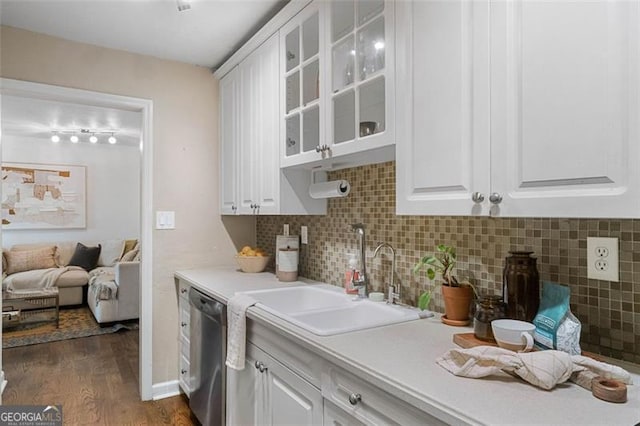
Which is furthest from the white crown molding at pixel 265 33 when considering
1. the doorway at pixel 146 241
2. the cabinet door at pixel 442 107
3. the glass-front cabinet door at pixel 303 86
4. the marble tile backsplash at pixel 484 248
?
the marble tile backsplash at pixel 484 248

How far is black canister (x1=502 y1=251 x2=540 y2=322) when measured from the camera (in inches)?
45.5

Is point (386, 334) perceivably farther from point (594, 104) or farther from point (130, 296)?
point (130, 296)

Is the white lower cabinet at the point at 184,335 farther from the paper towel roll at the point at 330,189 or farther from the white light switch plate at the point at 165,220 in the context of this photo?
the paper towel roll at the point at 330,189

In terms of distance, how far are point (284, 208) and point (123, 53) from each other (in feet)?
5.50

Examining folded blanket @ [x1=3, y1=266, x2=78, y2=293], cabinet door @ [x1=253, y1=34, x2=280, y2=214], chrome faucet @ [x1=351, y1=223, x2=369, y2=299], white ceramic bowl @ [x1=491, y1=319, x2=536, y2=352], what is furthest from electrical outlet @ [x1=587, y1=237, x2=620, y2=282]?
folded blanket @ [x1=3, y1=266, x2=78, y2=293]

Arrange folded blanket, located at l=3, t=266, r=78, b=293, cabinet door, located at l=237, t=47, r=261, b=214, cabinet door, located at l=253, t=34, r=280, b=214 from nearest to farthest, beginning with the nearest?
cabinet door, located at l=253, t=34, r=280, b=214, cabinet door, located at l=237, t=47, r=261, b=214, folded blanket, located at l=3, t=266, r=78, b=293

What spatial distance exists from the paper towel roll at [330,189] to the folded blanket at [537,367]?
108 centimetres

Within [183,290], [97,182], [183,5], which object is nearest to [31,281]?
[97,182]

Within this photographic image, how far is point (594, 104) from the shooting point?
2.85 feet

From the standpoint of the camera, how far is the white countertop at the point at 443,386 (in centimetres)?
78

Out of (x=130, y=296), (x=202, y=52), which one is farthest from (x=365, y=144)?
(x=130, y=296)

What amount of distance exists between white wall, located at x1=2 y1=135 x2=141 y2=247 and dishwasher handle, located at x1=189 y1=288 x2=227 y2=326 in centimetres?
410

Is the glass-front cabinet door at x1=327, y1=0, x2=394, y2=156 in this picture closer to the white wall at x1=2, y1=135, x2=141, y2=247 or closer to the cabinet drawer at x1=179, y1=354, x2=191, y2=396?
the cabinet drawer at x1=179, y1=354, x2=191, y2=396

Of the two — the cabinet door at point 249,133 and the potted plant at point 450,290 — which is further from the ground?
the cabinet door at point 249,133
